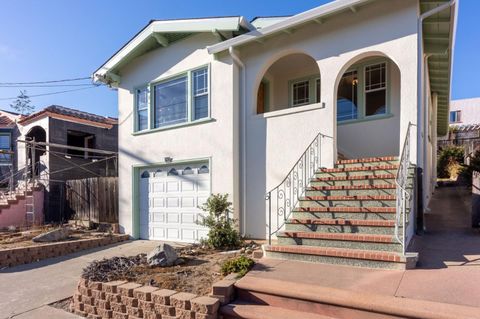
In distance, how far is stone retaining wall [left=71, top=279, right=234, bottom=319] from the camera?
3885mm

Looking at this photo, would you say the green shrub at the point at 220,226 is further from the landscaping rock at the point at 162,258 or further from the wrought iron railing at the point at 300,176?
the landscaping rock at the point at 162,258

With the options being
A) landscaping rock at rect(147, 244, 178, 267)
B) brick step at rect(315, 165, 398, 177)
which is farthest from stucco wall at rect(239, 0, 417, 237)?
landscaping rock at rect(147, 244, 178, 267)

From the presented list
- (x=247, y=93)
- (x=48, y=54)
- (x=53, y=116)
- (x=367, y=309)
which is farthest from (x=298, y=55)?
(x=53, y=116)

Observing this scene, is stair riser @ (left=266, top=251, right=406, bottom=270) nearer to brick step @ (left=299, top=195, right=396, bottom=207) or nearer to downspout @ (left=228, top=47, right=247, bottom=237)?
brick step @ (left=299, top=195, right=396, bottom=207)

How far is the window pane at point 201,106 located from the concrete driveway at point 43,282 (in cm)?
391

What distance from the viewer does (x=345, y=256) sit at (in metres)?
4.73

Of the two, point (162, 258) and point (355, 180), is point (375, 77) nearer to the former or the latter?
point (355, 180)

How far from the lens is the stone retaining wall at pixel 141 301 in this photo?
153 inches

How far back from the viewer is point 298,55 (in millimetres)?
8789

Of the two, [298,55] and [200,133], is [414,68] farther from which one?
[200,133]

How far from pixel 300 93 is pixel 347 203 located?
15.7 ft

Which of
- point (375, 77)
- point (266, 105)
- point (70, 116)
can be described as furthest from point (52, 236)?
point (375, 77)

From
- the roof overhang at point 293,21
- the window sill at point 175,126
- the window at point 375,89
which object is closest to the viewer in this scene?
the roof overhang at point 293,21

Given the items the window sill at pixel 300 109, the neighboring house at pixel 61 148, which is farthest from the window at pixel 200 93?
the neighboring house at pixel 61 148
